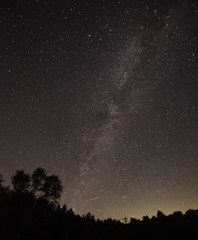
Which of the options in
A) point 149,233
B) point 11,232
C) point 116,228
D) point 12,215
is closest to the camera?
point 11,232

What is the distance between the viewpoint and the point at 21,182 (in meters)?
44.5

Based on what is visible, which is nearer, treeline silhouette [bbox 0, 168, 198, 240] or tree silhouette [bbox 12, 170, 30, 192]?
treeline silhouette [bbox 0, 168, 198, 240]

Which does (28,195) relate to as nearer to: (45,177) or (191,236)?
(45,177)

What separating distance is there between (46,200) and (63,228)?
6080 mm

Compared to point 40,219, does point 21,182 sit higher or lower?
higher

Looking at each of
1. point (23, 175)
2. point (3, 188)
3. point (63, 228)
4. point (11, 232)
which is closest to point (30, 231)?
point (11, 232)

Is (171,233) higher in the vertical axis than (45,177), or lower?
lower

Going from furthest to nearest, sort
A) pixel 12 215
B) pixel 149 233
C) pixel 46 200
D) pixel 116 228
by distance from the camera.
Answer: pixel 149 233, pixel 116 228, pixel 46 200, pixel 12 215

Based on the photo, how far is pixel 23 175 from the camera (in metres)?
44.8

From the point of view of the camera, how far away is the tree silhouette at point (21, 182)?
4434 cm

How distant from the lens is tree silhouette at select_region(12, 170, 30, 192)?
44344 millimetres

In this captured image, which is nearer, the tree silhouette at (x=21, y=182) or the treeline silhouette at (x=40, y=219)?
the treeline silhouette at (x=40, y=219)

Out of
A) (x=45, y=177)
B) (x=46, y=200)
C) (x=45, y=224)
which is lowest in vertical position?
(x=45, y=224)

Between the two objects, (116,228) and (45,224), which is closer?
(45,224)
